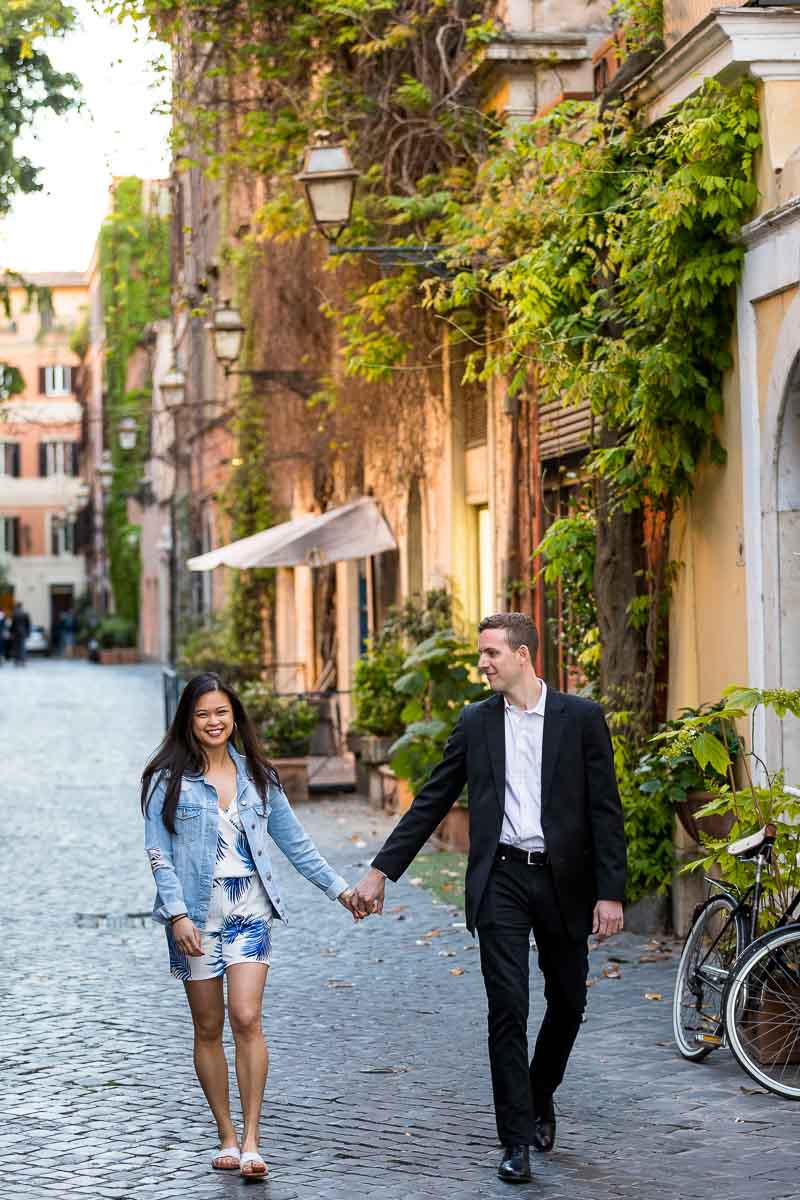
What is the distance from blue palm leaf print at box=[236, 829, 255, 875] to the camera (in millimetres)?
6473

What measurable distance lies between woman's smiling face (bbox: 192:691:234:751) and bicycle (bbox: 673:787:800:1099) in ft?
7.45

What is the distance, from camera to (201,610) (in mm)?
39312

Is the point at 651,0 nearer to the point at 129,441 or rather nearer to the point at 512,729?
the point at 512,729

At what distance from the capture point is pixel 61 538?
282ft

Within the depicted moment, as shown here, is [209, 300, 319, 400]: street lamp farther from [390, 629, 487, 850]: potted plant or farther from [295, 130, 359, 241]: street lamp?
[295, 130, 359, 241]: street lamp

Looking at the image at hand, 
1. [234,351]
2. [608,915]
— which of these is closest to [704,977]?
[608,915]

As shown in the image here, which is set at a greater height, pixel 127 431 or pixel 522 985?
pixel 127 431

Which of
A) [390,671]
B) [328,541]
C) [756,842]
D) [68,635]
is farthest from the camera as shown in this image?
[68,635]

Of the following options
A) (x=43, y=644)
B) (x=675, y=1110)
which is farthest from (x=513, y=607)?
(x=43, y=644)

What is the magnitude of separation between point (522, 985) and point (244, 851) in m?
0.96

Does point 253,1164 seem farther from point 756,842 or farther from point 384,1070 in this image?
point 756,842

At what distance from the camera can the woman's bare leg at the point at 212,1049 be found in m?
6.38

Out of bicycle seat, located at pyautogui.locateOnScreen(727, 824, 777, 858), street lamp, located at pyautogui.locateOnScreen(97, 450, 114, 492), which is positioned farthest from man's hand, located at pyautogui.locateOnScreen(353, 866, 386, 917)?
street lamp, located at pyautogui.locateOnScreen(97, 450, 114, 492)

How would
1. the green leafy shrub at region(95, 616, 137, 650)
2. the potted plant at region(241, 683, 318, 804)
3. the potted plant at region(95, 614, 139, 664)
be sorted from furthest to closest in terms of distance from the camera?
the green leafy shrub at region(95, 616, 137, 650), the potted plant at region(95, 614, 139, 664), the potted plant at region(241, 683, 318, 804)
